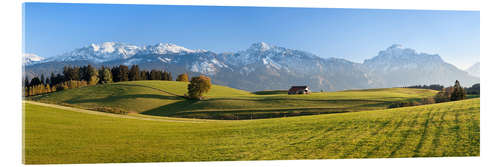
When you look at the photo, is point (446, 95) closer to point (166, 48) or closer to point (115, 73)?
point (166, 48)

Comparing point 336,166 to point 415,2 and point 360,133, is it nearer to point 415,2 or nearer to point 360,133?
point 360,133

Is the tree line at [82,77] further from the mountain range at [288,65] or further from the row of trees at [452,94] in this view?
the row of trees at [452,94]

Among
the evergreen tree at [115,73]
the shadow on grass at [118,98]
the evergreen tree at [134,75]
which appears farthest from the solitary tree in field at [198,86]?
the evergreen tree at [134,75]

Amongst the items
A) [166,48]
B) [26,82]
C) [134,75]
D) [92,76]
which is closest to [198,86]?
[166,48]

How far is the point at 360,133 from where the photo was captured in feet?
25.0

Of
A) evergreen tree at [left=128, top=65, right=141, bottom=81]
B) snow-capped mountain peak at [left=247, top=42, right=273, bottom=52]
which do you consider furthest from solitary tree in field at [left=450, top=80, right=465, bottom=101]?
evergreen tree at [left=128, top=65, right=141, bottom=81]

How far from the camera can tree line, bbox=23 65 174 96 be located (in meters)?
8.63

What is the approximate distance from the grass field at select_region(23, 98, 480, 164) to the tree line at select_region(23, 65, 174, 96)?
2.62 feet

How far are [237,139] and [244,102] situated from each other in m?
4.55

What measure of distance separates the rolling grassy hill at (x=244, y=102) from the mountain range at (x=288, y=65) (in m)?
0.43

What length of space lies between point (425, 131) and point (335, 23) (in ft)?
12.8

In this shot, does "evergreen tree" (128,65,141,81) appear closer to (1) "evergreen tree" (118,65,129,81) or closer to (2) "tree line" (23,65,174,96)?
(2) "tree line" (23,65,174,96)

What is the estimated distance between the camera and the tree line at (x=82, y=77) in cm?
863
